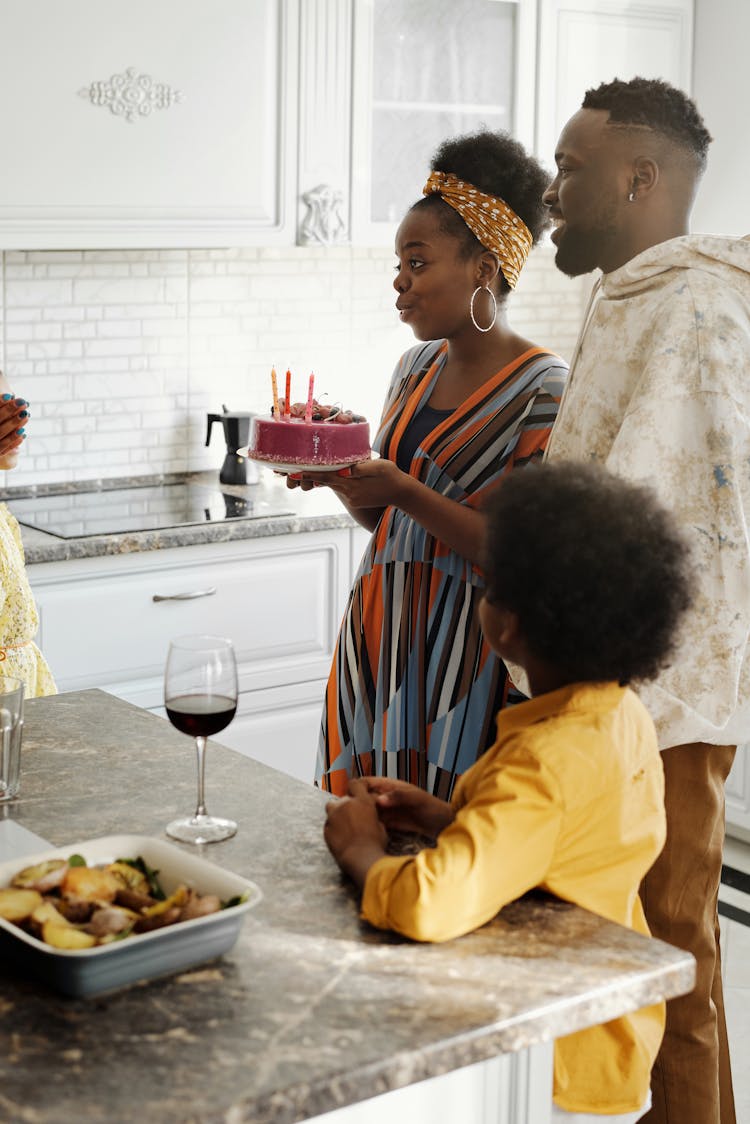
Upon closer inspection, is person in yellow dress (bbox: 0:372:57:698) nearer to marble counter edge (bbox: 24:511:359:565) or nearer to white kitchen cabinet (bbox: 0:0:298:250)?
marble counter edge (bbox: 24:511:359:565)

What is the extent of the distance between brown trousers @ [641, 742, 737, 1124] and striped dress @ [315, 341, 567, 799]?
484mm

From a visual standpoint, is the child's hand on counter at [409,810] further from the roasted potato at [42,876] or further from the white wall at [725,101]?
the white wall at [725,101]

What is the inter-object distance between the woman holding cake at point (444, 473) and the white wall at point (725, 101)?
1700mm

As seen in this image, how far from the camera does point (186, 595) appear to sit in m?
3.23

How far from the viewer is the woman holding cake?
90.4 inches

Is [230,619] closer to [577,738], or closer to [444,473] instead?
[444,473]

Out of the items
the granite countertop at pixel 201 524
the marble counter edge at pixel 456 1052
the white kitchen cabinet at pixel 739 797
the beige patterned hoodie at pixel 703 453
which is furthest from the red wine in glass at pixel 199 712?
the white kitchen cabinet at pixel 739 797

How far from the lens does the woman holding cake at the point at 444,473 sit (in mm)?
2295

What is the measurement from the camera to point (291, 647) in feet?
11.3

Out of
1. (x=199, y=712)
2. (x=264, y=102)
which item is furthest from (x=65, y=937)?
(x=264, y=102)

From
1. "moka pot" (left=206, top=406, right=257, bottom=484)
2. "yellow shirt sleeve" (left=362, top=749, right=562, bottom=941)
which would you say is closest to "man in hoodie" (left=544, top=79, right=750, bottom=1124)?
"yellow shirt sleeve" (left=362, top=749, right=562, bottom=941)

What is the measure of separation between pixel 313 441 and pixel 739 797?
6.82ft

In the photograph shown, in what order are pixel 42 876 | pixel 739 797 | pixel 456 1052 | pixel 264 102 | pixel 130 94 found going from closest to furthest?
1. pixel 456 1052
2. pixel 42 876
3. pixel 130 94
4. pixel 264 102
5. pixel 739 797

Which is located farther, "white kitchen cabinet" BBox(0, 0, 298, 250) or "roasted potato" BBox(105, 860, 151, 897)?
"white kitchen cabinet" BBox(0, 0, 298, 250)
